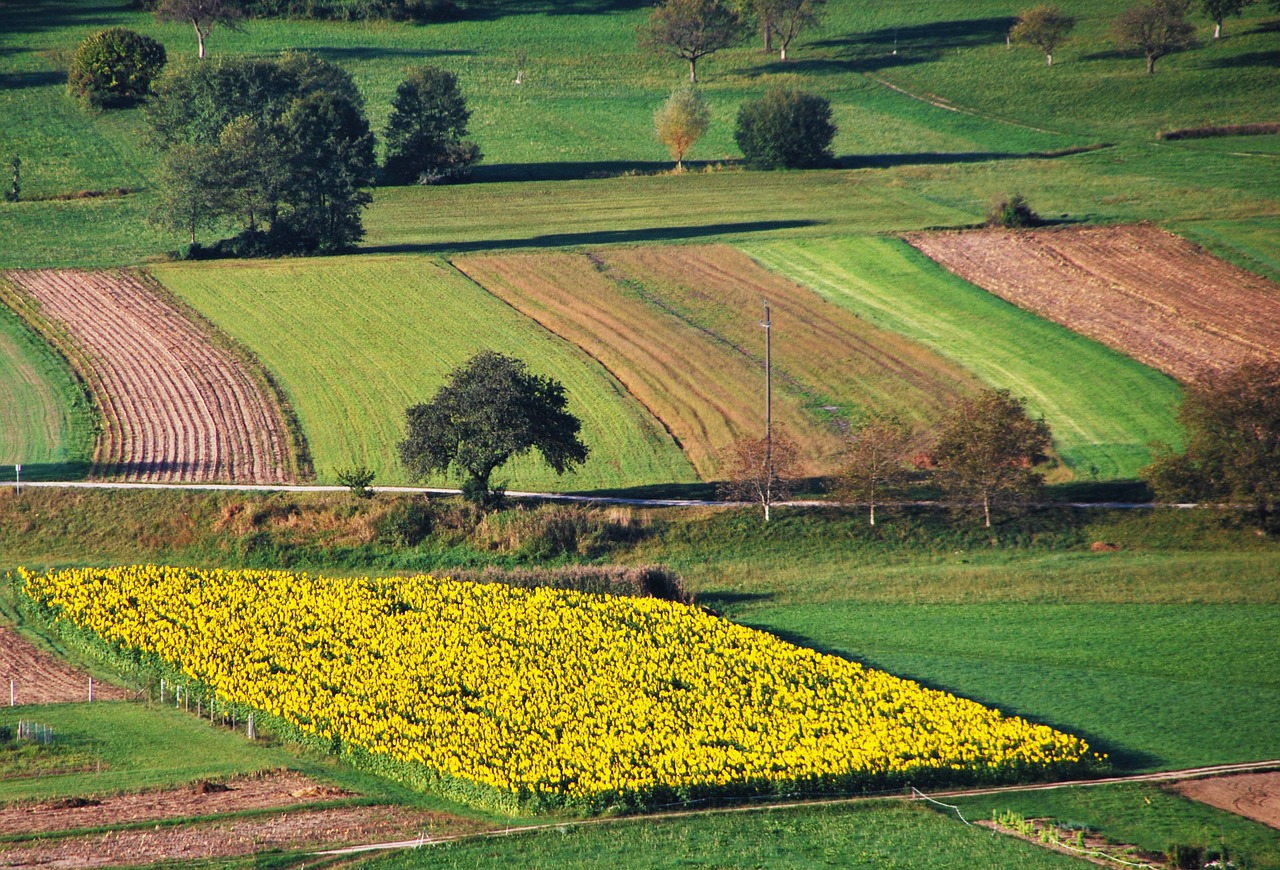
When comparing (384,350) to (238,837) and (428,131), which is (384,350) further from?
(238,837)

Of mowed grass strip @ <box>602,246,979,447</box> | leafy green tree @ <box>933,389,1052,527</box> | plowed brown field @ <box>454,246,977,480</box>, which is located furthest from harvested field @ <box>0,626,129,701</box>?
leafy green tree @ <box>933,389,1052,527</box>

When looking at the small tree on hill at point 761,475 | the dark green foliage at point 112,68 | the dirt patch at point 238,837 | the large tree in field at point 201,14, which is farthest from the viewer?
the large tree in field at point 201,14

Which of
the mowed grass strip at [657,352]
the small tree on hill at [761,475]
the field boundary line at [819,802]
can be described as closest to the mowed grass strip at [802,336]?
the mowed grass strip at [657,352]

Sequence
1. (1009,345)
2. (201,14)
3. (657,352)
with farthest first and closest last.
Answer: (201,14) → (1009,345) → (657,352)

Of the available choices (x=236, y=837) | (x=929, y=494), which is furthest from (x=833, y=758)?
(x=929, y=494)

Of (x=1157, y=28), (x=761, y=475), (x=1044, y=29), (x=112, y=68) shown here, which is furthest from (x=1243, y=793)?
(x=112, y=68)

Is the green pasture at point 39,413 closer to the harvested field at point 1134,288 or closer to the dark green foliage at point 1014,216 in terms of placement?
the harvested field at point 1134,288
